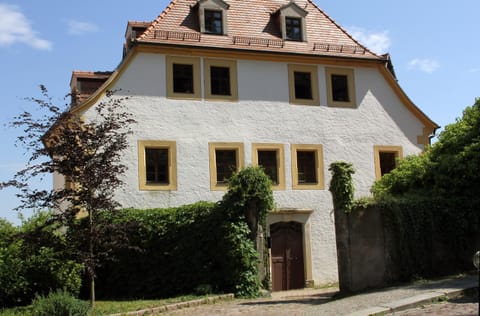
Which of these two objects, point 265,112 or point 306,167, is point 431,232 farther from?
point 265,112

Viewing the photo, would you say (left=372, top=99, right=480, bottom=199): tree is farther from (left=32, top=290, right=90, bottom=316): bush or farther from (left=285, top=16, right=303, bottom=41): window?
(left=32, top=290, right=90, bottom=316): bush

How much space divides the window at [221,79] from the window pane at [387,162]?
634cm

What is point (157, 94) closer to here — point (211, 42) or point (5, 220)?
point (211, 42)

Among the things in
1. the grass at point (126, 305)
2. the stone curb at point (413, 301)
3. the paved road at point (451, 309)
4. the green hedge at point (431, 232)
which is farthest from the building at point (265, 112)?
the paved road at point (451, 309)

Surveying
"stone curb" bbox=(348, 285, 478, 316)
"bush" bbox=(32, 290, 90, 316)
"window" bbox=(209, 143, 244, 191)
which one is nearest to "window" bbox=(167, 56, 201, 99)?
"window" bbox=(209, 143, 244, 191)

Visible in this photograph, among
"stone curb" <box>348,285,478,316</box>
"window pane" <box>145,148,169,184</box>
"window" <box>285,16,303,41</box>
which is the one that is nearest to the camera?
Result: "stone curb" <box>348,285,478,316</box>

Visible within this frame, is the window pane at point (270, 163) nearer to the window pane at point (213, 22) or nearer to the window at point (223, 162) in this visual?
the window at point (223, 162)

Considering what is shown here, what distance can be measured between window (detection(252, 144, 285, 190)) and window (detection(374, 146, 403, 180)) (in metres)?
3.95

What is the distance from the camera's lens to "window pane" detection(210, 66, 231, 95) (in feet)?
69.3

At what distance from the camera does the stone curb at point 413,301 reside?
11.1 metres

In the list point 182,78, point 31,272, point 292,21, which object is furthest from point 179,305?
point 292,21

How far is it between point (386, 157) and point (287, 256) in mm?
5808

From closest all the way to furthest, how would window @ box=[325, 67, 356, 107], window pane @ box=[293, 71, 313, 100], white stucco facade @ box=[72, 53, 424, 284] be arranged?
white stucco facade @ box=[72, 53, 424, 284]
window pane @ box=[293, 71, 313, 100]
window @ box=[325, 67, 356, 107]

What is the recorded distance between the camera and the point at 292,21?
75.7 ft
